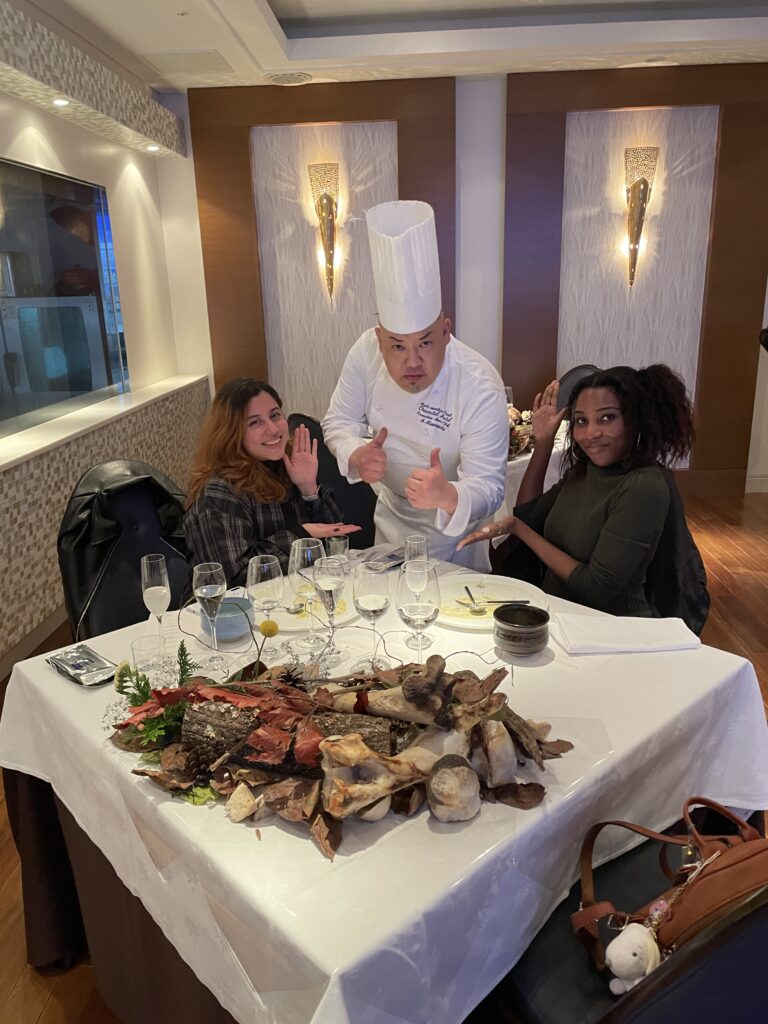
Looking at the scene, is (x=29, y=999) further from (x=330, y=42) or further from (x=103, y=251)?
(x=330, y=42)

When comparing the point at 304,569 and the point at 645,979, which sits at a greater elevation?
the point at 304,569

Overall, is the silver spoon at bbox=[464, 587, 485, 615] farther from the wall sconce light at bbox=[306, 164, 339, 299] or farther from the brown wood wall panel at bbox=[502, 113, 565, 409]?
the wall sconce light at bbox=[306, 164, 339, 299]

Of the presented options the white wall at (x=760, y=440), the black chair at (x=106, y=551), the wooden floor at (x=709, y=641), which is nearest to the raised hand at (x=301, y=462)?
the black chair at (x=106, y=551)

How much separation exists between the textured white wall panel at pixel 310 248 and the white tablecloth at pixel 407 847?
425 centimetres

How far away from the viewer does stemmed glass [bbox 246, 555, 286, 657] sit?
152cm

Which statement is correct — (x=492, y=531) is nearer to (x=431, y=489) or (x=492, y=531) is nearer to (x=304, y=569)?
(x=431, y=489)

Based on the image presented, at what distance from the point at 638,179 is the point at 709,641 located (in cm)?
333

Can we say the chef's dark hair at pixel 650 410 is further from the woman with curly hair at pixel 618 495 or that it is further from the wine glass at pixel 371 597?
the wine glass at pixel 371 597

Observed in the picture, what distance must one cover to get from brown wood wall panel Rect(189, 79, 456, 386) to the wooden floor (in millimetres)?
2390

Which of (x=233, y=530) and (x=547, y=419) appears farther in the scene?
(x=547, y=419)

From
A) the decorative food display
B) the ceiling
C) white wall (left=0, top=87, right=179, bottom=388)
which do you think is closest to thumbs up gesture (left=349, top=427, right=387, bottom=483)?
the decorative food display

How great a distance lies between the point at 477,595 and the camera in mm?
1663

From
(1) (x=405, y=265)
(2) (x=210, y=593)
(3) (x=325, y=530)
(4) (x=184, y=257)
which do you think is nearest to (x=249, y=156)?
(4) (x=184, y=257)

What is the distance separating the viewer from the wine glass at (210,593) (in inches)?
55.5
